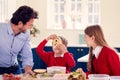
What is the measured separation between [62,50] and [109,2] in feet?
13.5

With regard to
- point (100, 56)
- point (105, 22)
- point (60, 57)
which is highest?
point (105, 22)

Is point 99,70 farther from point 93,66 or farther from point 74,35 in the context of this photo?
point 74,35

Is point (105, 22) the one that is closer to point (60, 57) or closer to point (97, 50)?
point (60, 57)

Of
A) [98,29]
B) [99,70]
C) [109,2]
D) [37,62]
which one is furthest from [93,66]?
[109,2]

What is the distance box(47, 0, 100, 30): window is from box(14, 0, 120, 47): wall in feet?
0.53

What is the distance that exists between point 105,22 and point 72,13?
2.78 ft

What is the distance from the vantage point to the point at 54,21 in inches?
317

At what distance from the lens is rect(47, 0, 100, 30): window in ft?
25.9

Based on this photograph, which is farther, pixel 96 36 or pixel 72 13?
pixel 72 13

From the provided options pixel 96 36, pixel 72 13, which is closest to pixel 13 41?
pixel 96 36

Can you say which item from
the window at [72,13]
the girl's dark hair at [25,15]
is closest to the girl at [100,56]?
the girl's dark hair at [25,15]

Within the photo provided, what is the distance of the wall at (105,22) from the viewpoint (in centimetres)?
752

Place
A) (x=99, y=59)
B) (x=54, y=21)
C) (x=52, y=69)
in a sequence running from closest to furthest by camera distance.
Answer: (x=52, y=69), (x=99, y=59), (x=54, y=21)

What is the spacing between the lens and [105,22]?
7.61 meters
